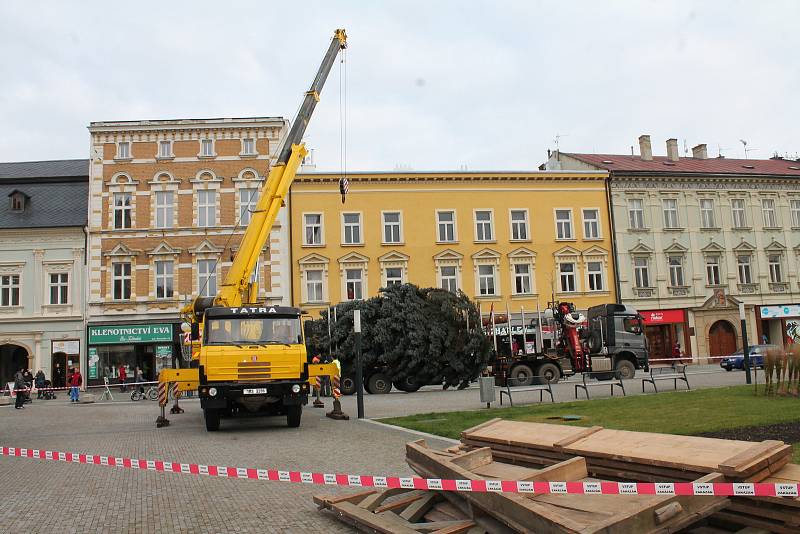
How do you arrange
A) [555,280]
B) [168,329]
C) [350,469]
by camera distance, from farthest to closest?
1. [555,280]
2. [168,329]
3. [350,469]

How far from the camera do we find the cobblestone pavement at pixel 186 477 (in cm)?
738

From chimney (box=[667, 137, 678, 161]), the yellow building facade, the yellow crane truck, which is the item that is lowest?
the yellow crane truck

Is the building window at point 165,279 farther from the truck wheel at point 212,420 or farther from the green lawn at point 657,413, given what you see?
the green lawn at point 657,413

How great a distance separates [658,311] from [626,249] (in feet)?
13.8

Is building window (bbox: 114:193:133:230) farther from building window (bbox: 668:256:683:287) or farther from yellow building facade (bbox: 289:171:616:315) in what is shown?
building window (bbox: 668:256:683:287)

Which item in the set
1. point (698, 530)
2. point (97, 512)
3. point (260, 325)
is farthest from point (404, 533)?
point (260, 325)

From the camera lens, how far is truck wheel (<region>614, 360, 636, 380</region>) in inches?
1163

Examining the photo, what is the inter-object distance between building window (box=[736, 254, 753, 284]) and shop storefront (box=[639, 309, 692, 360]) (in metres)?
5.00

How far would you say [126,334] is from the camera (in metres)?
38.9

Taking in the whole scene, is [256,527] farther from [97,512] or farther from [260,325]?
[260,325]

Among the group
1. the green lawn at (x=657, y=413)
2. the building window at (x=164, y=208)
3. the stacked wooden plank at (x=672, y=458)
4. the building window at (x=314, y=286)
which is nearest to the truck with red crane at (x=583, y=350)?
the green lawn at (x=657, y=413)

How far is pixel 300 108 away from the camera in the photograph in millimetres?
21422

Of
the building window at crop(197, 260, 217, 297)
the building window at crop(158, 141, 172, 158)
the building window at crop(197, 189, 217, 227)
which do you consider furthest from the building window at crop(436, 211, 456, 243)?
the building window at crop(158, 141, 172, 158)

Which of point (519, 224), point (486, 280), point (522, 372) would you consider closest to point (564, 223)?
point (519, 224)
